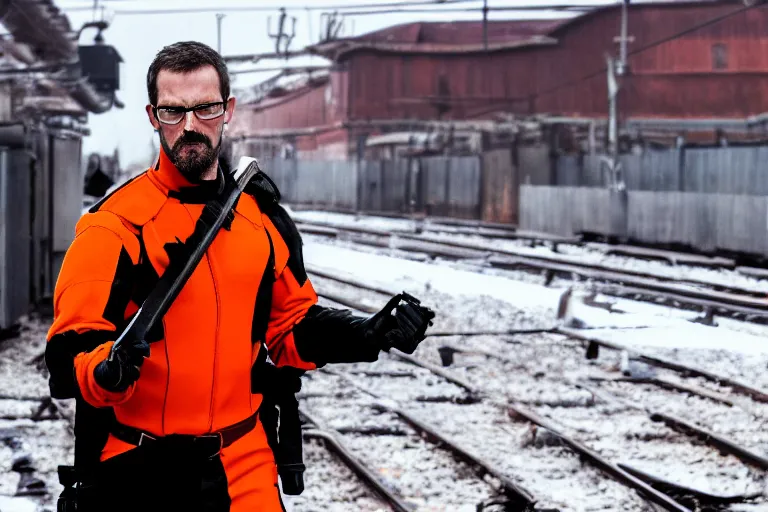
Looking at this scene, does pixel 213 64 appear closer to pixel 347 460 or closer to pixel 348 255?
pixel 347 460

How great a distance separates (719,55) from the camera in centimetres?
5428

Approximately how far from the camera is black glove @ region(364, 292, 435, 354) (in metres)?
2.84

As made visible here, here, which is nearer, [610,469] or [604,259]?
[610,469]

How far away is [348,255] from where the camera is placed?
2358cm

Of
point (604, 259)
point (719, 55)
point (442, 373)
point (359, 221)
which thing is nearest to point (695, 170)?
point (604, 259)

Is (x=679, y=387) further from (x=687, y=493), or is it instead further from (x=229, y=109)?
(x=229, y=109)

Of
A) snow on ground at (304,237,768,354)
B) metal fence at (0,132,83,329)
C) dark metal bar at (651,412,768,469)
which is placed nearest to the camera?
dark metal bar at (651,412,768,469)

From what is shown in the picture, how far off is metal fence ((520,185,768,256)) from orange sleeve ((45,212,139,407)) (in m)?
19.9

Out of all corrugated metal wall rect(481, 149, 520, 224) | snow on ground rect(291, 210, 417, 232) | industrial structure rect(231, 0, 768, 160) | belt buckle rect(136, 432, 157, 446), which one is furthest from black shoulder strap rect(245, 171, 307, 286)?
industrial structure rect(231, 0, 768, 160)

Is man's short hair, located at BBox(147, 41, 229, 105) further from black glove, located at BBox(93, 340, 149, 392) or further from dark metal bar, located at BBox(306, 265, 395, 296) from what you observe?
dark metal bar, located at BBox(306, 265, 395, 296)

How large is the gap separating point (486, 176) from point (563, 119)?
19.2 m

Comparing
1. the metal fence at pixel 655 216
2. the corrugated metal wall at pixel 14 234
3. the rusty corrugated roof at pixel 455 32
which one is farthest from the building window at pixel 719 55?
the corrugated metal wall at pixel 14 234

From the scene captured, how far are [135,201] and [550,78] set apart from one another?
5394cm

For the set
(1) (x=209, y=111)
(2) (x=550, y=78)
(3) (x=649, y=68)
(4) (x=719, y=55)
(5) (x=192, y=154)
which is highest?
(4) (x=719, y=55)
